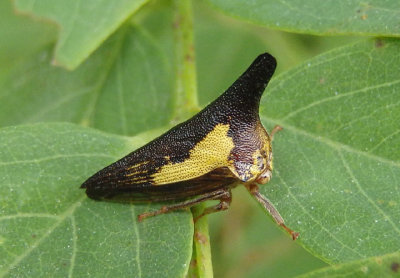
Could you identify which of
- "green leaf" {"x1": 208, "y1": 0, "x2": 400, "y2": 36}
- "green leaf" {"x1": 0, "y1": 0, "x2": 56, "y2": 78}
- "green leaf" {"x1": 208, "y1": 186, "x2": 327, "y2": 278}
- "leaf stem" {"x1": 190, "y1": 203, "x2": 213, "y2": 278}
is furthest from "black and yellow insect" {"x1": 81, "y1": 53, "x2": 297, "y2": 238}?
"green leaf" {"x1": 0, "y1": 0, "x2": 56, "y2": 78}

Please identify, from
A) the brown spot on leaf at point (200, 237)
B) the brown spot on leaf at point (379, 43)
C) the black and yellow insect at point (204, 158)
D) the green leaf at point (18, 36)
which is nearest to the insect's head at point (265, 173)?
the black and yellow insect at point (204, 158)

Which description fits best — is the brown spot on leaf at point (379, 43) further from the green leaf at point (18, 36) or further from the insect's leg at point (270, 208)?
the green leaf at point (18, 36)

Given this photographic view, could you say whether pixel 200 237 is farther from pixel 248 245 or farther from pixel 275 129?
pixel 248 245

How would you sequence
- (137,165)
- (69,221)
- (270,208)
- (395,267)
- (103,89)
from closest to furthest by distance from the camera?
(395,267) < (69,221) < (270,208) < (137,165) < (103,89)

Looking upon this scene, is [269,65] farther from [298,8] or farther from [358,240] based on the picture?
[358,240]

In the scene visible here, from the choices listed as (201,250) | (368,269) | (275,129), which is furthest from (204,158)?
(368,269)

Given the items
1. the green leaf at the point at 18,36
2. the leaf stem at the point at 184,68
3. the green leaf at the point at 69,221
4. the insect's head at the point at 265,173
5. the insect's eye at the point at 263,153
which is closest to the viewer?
the green leaf at the point at 69,221
